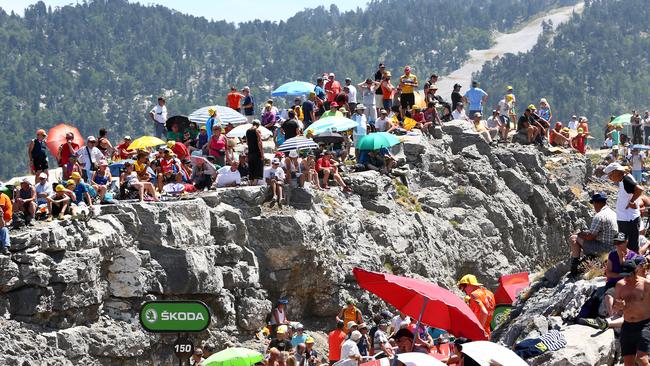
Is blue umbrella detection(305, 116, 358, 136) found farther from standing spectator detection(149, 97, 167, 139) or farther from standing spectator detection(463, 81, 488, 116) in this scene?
standing spectator detection(463, 81, 488, 116)

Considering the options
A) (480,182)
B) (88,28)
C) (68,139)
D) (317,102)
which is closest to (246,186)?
(68,139)

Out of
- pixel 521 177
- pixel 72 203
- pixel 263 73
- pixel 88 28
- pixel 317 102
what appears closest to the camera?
pixel 72 203

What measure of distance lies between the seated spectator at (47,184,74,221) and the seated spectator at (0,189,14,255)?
940 millimetres

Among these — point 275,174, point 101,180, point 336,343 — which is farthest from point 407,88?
point 336,343

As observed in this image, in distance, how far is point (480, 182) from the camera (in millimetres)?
34312

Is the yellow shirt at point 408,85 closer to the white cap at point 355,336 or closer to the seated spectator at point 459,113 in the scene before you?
the seated spectator at point 459,113

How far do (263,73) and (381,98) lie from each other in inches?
5952

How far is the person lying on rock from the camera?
20.0 metres

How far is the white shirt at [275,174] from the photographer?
27422 millimetres

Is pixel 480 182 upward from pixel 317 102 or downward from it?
downward

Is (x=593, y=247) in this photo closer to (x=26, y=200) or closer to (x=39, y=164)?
(x=26, y=200)

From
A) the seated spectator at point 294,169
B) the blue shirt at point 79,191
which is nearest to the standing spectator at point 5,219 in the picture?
the blue shirt at point 79,191

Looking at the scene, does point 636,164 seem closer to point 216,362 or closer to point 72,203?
point 72,203

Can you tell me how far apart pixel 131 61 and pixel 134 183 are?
15063 centimetres
